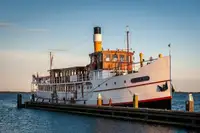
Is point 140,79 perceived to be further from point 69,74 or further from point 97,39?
point 69,74

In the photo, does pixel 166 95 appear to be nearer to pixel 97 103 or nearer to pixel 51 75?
pixel 97 103

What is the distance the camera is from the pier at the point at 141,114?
25872mm

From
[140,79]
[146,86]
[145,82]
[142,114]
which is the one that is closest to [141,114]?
[142,114]

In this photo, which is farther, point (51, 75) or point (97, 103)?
point (51, 75)

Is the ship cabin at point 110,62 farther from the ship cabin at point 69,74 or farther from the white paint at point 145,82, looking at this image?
the white paint at point 145,82

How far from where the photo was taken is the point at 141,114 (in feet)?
100

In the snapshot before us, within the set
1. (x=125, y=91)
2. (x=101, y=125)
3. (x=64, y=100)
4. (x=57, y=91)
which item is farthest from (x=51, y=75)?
(x=101, y=125)

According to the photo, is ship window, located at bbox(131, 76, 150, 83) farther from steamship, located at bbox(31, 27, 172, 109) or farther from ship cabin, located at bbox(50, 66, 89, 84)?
ship cabin, located at bbox(50, 66, 89, 84)

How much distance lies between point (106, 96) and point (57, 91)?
13800 millimetres

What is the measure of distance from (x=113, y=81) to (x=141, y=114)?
6.09 metres

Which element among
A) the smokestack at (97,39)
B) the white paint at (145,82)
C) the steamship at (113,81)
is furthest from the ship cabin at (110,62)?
the white paint at (145,82)

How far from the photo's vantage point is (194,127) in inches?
997

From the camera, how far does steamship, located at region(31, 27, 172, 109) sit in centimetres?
3331

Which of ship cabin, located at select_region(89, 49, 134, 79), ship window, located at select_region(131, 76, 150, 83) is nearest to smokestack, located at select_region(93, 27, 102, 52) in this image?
ship cabin, located at select_region(89, 49, 134, 79)
